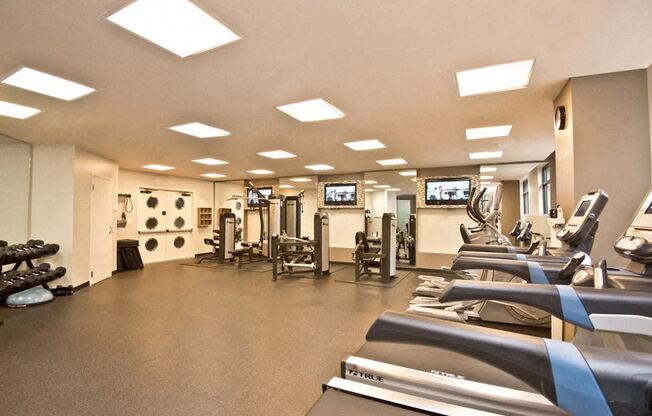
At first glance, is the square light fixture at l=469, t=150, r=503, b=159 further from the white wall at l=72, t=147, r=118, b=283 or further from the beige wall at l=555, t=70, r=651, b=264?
the white wall at l=72, t=147, r=118, b=283

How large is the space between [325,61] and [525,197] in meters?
10.2

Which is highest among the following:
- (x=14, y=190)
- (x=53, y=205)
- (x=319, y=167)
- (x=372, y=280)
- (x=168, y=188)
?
(x=319, y=167)

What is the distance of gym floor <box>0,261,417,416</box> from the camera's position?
7.07 ft

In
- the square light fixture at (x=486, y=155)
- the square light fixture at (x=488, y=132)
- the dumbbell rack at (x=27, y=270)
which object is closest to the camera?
the dumbbell rack at (x=27, y=270)

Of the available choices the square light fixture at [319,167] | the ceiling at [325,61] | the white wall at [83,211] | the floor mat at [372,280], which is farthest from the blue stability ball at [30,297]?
the square light fixture at [319,167]

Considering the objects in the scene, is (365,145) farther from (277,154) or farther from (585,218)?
(585,218)

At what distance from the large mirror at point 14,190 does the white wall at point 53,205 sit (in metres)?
0.09

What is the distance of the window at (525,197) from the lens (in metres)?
9.72

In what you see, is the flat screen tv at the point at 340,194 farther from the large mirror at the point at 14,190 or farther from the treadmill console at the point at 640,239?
the treadmill console at the point at 640,239

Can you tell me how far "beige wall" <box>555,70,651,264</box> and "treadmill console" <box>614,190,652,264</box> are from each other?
1.35 m

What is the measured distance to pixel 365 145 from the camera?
548cm

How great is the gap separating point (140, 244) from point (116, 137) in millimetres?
4755

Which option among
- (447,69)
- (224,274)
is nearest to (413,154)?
(447,69)

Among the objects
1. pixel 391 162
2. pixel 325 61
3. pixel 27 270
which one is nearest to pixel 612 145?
pixel 325 61
